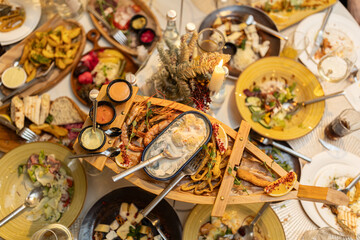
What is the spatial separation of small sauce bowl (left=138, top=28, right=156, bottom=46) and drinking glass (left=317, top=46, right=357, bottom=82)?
1.40 meters

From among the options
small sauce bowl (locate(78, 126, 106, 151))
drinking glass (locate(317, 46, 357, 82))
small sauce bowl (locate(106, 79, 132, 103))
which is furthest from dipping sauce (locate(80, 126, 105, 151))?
drinking glass (locate(317, 46, 357, 82))

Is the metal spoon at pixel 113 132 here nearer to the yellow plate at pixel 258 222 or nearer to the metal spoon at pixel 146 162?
the metal spoon at pixel 146 162

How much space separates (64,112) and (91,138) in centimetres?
69

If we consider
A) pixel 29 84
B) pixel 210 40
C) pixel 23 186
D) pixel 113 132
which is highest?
pixel 210 40

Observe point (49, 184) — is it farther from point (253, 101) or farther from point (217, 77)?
point (253, 101)

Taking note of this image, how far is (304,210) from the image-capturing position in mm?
1944

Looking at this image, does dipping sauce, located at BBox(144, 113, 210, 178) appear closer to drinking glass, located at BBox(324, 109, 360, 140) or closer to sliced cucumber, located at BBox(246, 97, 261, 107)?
sliced cucumber, located at BBox(246, 97, 261, 107)

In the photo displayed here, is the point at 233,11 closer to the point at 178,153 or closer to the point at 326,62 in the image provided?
the point at 326,62

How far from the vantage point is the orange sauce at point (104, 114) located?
1586 mm

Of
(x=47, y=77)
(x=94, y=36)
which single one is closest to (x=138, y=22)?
(x=94, y=36)

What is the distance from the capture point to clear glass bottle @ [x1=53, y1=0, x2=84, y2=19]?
7.81ft

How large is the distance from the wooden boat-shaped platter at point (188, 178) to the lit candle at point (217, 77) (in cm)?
18

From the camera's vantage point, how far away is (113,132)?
5.14 ft

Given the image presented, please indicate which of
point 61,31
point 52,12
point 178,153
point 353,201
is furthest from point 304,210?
point 52,12
